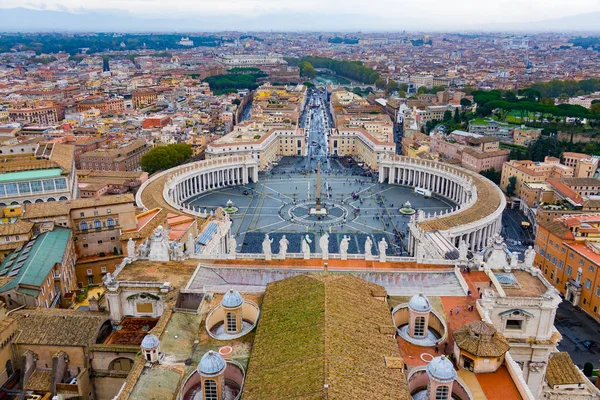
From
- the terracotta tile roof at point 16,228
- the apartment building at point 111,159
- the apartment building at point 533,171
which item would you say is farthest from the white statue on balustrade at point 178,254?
the apartment building at point 533,171

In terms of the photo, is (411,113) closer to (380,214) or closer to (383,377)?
(380,214)

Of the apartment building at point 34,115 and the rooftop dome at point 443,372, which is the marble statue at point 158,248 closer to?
the rooftop dome at point 443,372

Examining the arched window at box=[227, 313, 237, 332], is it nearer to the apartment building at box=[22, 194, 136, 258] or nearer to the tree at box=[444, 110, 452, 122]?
the apartment building at box=[22, 194, 136, 258]

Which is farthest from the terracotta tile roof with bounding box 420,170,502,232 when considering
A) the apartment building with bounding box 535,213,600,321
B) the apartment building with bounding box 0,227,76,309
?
the apartment building with bounding box 0,227,76,309

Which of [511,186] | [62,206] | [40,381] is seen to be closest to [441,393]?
[40,381]

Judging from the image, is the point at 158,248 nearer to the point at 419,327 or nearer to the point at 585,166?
the point at 419,327

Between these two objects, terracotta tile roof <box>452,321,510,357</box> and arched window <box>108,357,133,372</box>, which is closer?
terracotta tile roof <box>452,321,510,357</box>

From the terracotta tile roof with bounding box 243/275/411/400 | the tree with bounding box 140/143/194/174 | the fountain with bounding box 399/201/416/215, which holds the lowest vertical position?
the fountain with bounding box 399/201/416/215

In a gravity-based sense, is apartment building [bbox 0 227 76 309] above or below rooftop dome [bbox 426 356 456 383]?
below
